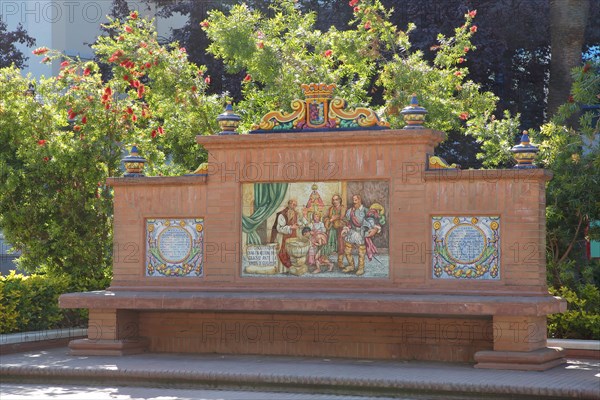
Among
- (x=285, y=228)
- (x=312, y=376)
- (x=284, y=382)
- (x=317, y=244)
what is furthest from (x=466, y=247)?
(x=284, y=382)

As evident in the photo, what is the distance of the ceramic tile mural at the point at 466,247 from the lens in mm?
14039

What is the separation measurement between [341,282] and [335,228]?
724 mm

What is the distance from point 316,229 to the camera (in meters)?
14.8

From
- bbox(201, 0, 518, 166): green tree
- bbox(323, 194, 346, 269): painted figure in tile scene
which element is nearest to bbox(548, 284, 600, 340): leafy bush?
bbox(201, 0, 518, 166): green tree

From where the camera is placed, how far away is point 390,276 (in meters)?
14.4

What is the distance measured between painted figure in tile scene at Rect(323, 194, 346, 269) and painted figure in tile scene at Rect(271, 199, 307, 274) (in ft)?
1.19

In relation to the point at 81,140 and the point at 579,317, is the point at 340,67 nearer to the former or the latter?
the point at 81,140

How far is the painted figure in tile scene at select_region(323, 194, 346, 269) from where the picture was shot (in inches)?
579

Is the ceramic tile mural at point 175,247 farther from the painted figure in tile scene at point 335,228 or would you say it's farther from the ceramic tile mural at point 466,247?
the ceramic tile mural at point 466,247

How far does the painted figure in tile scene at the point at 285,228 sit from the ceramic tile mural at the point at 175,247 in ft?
3.59

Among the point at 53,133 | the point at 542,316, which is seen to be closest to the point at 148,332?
the point at 53,133

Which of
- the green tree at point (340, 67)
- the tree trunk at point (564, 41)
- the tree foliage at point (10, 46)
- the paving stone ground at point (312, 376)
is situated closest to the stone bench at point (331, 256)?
the paving stone ground at point (312, 376)

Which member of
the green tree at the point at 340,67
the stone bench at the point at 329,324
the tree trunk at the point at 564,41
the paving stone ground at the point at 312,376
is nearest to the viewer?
the paving stone ground at the point at 312,376

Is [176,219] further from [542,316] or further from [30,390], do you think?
[542,316]
